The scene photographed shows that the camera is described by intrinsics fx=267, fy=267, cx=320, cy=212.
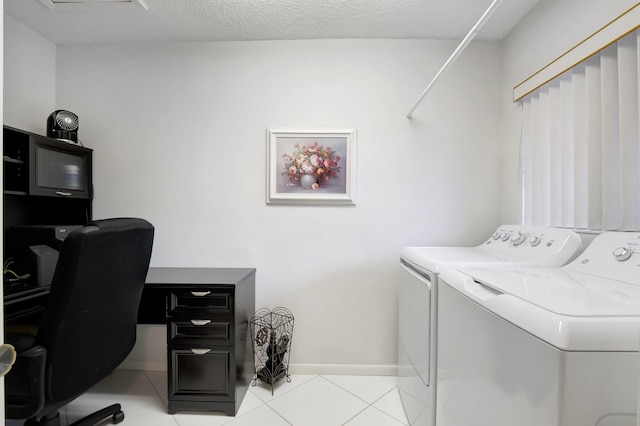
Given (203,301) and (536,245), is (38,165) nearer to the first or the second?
(203,301)

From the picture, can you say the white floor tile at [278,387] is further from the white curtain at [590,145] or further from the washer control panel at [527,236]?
the white curtain at [590,145]

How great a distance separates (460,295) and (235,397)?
4.61 feet

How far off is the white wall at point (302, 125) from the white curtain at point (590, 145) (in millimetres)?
397

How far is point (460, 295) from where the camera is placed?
0.98 meters

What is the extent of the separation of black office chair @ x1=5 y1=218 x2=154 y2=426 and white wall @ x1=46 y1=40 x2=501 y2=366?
80cm

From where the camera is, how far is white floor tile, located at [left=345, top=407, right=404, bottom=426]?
1.52 metres

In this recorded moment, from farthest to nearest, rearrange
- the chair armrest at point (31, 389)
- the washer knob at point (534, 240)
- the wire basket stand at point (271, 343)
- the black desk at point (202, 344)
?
1. the wire basket stand at point (271, 343)
2. the black desk at point (202, 344)
3. the washer knob at point (534, 240)
4. the chair armrest at point (31, 389)

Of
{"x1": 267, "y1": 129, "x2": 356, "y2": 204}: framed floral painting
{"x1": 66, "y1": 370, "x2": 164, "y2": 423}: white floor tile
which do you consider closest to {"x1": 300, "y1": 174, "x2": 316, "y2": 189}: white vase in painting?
{"x1": 267, "y1": 129, "x2": 356, "y2": 204}: framed floral painting

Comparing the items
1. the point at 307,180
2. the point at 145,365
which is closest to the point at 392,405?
the point at 307,180

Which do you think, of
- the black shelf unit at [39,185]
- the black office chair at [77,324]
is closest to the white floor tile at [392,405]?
the black office chair at [77,324]

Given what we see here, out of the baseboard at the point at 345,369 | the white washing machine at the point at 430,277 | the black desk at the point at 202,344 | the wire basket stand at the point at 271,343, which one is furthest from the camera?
the baseboard at the point at 345,369

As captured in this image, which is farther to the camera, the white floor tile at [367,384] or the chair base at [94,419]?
the white floor tile at [367,384]

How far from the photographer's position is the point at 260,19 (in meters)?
1.79

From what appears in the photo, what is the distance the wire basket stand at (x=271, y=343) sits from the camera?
185 cm
